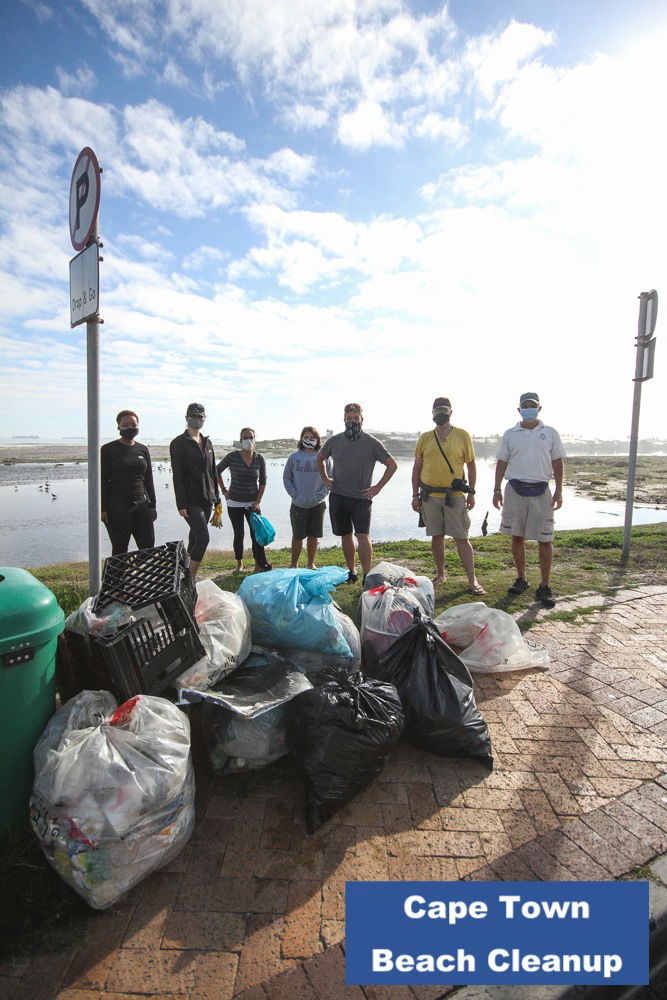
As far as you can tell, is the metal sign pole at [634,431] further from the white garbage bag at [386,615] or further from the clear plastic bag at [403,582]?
the white garbage bag at [386,615]

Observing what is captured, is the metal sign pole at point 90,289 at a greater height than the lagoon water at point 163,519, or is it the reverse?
the metal sign pole at point 90,289

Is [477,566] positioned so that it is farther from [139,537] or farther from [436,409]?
[139,537]

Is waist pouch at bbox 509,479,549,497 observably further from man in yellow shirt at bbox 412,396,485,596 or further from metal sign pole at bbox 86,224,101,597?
metal sign pole at bbox 86,224,101,597

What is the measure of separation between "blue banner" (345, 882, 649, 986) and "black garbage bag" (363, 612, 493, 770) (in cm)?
70

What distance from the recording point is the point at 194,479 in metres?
5.29

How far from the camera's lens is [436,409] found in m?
5.25

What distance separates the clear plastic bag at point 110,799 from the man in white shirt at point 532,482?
3.99 meters

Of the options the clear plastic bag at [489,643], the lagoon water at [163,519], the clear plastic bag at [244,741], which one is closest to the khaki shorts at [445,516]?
the clear plastic bag at [489,643]

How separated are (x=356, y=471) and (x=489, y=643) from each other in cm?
232

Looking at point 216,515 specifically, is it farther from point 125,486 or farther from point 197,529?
point 125,486

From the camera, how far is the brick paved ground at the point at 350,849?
4.99 feet

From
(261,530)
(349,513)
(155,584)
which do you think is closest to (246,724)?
(155,584)

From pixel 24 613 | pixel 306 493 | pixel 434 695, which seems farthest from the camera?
pixel 306 493

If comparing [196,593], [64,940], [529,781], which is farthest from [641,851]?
[196,593]
